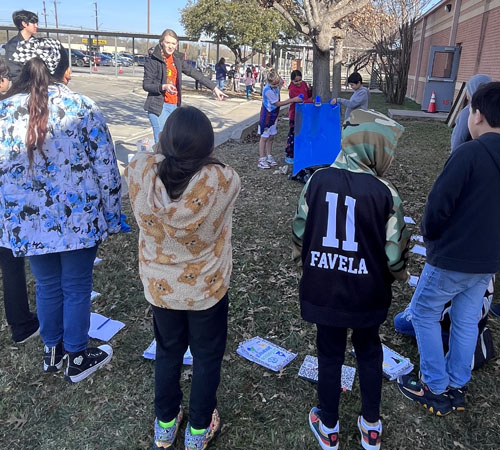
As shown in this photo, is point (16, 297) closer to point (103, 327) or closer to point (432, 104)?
point (103, 327)

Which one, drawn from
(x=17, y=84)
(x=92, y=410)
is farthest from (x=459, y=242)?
(x=17, y=84)

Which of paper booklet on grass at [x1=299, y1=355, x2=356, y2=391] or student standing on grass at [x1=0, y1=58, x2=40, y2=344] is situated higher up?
student standing on grass at [x1=0, y1=58, x2=40, y2=344]

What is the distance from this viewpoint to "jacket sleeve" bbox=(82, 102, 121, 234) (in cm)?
238

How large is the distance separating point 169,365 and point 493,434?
1843 mm

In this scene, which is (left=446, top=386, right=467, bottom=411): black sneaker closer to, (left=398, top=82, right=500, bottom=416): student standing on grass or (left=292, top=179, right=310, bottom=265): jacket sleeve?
(left=398, top=82, right=500, bottom=416): student standing on grass

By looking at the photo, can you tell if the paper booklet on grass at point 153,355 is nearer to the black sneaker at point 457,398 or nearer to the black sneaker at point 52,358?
the black sneaker at point 52,358

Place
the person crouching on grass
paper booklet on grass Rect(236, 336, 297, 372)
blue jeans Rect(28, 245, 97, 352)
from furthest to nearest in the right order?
the person crouching on grass < paper booklet on grass Rect(236, 336, 297, 372) < blue jeans Rect(28, 245, 97, 352)

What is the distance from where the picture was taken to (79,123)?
2330mm

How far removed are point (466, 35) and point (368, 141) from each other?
58.9ft

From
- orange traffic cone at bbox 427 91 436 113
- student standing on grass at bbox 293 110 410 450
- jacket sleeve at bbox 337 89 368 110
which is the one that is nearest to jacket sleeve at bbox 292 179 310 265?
student standing on grass at bbox 293 110 410 450

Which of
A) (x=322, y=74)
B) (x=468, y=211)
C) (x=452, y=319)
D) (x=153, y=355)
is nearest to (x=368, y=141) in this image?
(x=468, y=211)

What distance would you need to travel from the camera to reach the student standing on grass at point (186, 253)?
180 cm

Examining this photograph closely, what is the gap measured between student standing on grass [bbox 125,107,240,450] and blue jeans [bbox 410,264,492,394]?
1.12 meters

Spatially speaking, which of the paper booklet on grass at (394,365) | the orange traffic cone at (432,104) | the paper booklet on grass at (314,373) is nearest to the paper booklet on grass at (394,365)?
the paper booklet on grass at (394,365)
